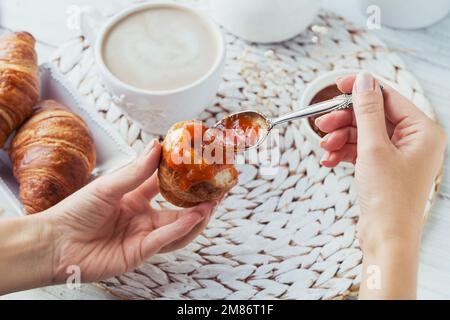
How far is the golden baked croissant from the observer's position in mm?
1189

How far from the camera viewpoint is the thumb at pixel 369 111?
93 centimetres

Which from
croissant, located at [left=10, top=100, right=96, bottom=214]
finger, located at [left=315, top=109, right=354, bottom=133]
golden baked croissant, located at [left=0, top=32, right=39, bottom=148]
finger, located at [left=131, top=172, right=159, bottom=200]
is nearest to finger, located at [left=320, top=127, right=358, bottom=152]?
finger, located at [left=315, top=109, right=354, bottom=133]

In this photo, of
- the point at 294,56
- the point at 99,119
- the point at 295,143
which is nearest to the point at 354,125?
the point at 295,143

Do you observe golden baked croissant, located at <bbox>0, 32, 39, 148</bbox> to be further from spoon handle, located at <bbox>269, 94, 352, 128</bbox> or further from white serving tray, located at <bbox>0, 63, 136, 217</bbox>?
spoon handle, located at <bbox>269, 94, 352, 128</bbox>

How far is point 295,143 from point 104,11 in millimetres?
659

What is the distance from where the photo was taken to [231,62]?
1.42m

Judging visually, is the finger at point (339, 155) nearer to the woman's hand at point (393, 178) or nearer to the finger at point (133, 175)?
the woman's hand at point (393, 178)

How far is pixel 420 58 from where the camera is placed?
1.46 m

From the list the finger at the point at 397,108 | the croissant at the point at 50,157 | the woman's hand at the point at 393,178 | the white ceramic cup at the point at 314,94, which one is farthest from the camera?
the white ceramic cup at the point at 314,94

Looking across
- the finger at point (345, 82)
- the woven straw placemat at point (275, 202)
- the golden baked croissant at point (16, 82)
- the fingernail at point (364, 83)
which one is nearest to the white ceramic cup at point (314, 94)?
the woven straw placemat at point (275, 202)

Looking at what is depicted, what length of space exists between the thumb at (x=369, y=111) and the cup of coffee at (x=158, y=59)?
0.33 m

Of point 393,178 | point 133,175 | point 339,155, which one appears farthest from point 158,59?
point 393,178

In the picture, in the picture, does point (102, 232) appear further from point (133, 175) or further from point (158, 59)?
point (158, 59)
